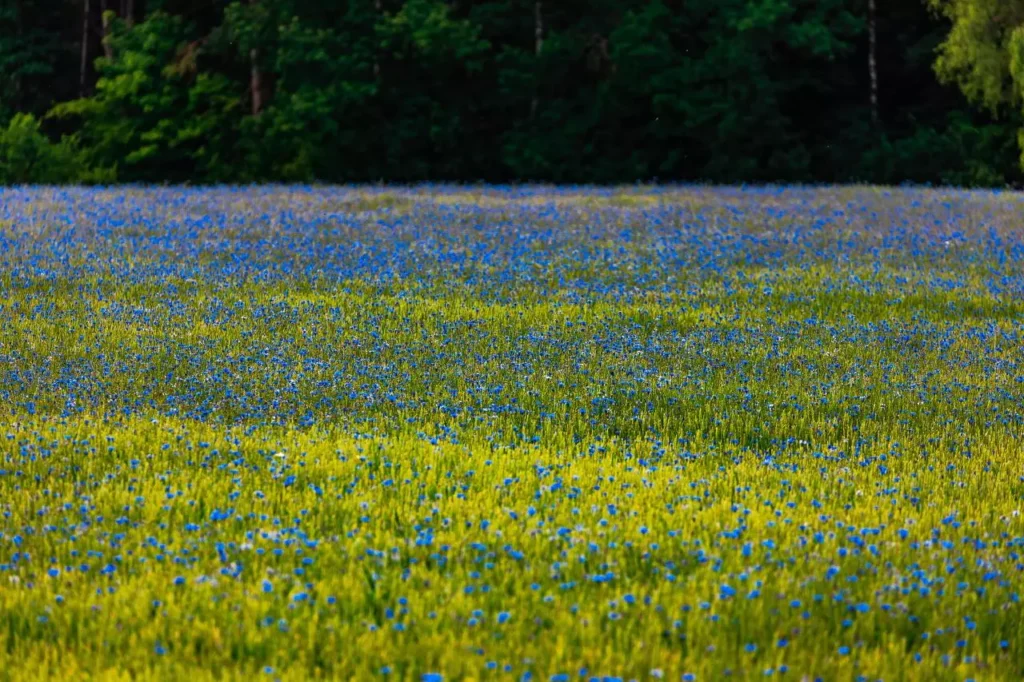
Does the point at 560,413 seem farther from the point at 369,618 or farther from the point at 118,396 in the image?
the point at 369,618

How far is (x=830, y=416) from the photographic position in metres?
8.04

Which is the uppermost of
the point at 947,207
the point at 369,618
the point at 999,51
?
the point at 999,51

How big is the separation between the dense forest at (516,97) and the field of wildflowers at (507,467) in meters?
18.9

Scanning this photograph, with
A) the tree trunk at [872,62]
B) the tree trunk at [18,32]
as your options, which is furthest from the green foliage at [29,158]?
the tree trunk at [872,62]

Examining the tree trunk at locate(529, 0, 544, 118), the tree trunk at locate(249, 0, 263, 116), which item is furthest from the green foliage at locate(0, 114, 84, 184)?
the tree trunk at locate(529, 0, 544, 118)

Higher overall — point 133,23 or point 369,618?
point 133,23

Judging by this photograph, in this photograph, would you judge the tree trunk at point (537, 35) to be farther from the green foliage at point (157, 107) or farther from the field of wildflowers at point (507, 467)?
the field of wildflowers at point (507, 467)

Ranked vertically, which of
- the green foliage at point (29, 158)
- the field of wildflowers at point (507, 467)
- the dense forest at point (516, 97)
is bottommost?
the field of wildflowers at point (507, 467)

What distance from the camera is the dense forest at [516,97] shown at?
32.8 metres

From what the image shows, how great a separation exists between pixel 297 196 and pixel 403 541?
18.6 metres

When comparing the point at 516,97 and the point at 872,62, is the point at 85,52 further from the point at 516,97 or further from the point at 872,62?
the point at 872,62

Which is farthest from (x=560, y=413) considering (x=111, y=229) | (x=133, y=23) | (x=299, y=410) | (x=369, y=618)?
(x=133, y=23)

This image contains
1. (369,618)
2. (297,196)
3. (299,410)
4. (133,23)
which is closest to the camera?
(369,618)

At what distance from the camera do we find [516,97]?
114ft
